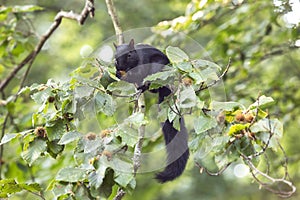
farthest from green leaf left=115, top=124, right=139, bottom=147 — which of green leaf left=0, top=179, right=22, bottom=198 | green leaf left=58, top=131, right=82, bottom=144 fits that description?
green leaf left=0, top=179, right=22, bottom=198

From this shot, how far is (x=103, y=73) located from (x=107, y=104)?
4.4 inches

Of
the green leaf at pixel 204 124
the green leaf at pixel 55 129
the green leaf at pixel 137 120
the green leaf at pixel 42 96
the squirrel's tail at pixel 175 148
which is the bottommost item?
the squirrel's tail at pixel 175 148

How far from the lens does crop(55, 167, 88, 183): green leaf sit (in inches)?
51.4

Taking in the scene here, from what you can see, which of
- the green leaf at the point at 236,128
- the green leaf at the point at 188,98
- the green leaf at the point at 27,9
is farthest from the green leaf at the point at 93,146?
the green leaf at the point at 27,9

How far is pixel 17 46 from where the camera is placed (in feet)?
8.63

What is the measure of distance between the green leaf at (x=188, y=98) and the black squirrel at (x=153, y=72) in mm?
383

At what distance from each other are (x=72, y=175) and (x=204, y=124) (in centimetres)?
38

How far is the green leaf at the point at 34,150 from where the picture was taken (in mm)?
1440

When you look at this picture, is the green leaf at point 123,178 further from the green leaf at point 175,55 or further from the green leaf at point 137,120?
the green leaf at point 175,55

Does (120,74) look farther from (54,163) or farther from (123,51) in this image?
(54,163)

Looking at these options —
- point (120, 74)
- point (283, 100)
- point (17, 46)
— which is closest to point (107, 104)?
point (120, 74)

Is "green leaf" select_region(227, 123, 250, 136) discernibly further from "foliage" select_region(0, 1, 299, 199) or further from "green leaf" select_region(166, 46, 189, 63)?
"green leaf" select_region(166, 46, 189, 63)

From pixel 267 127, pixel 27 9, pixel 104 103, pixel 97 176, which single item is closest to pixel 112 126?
pixel 104 103

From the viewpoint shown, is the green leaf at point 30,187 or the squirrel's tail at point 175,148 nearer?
the green leaf at point 30,187
